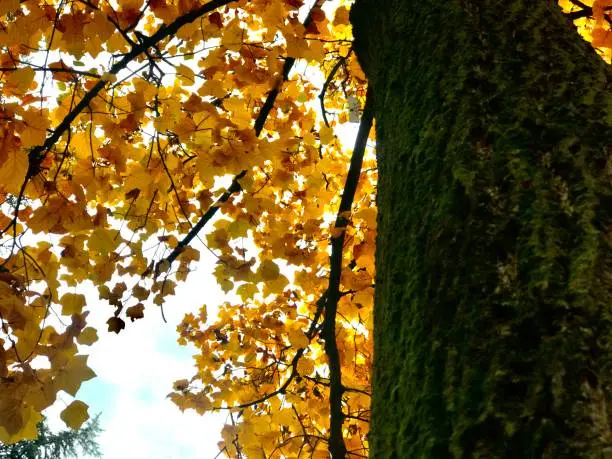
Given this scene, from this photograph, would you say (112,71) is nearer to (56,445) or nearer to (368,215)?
(368,215)

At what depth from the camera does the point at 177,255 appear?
8.41ft

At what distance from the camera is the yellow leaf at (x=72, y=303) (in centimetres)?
212

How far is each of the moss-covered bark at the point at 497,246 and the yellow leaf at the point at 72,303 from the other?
155cm

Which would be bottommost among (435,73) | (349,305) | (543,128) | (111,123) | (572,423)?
(572,423)

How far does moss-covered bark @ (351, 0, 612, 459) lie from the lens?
21.9 inches

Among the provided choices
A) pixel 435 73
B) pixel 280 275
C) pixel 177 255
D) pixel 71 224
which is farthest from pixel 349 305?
pixel 435 73

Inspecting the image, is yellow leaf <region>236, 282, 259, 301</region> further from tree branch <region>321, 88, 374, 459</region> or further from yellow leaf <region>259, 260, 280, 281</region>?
tree branch <region>321, 88, 374, 459</region>

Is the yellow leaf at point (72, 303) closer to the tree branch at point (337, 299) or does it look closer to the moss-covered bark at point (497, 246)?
the tree branch at point (337, 299)

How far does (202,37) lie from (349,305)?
1.76 meters

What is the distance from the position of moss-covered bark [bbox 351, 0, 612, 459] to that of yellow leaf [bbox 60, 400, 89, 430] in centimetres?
131

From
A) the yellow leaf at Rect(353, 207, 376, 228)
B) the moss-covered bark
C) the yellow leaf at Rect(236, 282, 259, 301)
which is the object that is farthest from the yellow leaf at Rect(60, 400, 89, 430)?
the yellow leaf at Rect(353, 207, 376, 228)

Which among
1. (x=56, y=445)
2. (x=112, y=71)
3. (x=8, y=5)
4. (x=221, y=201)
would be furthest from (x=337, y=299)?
(x=56, y=445)

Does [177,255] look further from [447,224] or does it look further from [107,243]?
[447,224]

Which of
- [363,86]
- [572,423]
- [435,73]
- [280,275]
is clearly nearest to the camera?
[572,423]
